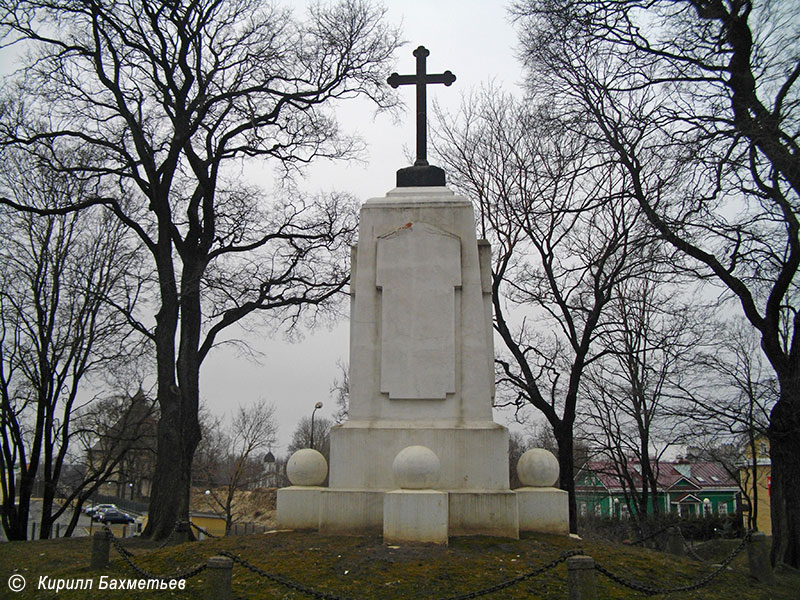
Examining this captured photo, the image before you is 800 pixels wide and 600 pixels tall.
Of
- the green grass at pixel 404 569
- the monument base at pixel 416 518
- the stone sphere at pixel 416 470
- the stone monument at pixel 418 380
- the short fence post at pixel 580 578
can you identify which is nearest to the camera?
the short fence post at pixel 580 578

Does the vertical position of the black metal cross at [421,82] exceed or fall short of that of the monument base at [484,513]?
it exceeds it

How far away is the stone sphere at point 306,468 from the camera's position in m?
9.29

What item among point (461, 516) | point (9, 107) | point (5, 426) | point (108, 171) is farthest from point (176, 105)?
point (461, 516)

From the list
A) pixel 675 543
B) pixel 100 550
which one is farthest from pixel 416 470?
pixel 675 543

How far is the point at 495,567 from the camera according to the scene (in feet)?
22.3

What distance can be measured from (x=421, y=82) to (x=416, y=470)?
19.4ft

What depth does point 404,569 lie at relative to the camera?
21.8ft

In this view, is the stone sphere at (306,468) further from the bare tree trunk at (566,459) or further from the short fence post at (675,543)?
the bare tree trunk at (566,459)

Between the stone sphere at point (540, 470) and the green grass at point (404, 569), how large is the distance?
795mm

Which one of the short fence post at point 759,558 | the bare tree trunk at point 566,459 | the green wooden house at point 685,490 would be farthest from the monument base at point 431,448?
the green wooden house at point 685,490

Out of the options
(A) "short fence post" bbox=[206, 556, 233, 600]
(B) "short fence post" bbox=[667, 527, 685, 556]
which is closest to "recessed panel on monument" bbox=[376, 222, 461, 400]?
(A) "short fence post" bbox=[206, 556, 233, 600]

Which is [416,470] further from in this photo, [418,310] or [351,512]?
[418,310]

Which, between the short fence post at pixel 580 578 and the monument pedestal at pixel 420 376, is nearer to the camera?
the short fence post at pixel 580 578

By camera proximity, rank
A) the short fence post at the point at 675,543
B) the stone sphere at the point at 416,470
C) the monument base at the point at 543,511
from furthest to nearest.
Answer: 1. the short fence post at the point at 675,543
2. the monument base at the point at 543,511
3. the stone sphere at the point at 416,470
